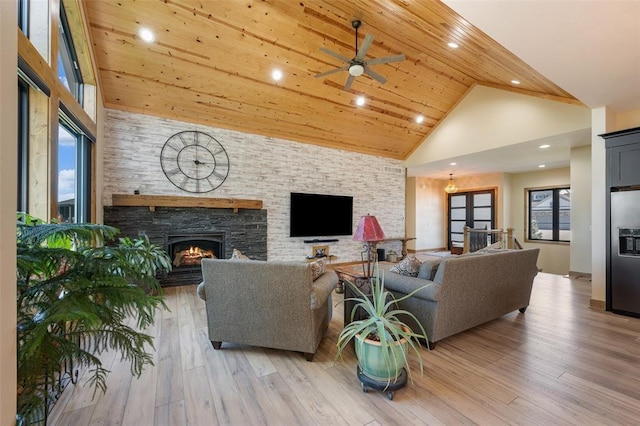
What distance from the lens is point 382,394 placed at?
1923 mm

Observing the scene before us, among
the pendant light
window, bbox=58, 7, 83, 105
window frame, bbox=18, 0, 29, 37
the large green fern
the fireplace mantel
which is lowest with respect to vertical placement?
the large green fern

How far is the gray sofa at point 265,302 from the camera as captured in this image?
2256mm

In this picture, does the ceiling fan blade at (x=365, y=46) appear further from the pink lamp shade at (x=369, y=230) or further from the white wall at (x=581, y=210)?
the white wall at (x=581, y=210)

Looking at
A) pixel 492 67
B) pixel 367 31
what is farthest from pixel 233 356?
pixel 492 67

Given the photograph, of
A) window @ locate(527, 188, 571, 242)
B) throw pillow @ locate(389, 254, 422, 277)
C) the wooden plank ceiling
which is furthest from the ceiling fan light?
window @ locate(527, 188, 571, 242)

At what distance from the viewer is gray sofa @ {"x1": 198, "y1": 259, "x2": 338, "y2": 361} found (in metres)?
2.26

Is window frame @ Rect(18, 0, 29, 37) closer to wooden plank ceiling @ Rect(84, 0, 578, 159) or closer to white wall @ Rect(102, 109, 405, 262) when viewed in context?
wooden plank ceiling @ Rect(84, 0, 578, 159)

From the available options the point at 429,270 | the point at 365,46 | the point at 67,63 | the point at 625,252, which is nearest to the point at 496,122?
the point at 625,252

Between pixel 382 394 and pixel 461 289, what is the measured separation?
1.28 m

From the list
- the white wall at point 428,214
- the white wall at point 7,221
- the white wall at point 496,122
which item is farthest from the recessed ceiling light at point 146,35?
the white wall at point 428,214

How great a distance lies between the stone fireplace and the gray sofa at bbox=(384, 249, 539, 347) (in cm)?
323

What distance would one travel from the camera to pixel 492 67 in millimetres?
4430

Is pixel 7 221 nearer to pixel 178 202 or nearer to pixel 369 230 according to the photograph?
pixel 369 230

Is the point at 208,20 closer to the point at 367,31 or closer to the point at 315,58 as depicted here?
the point at 315,58
